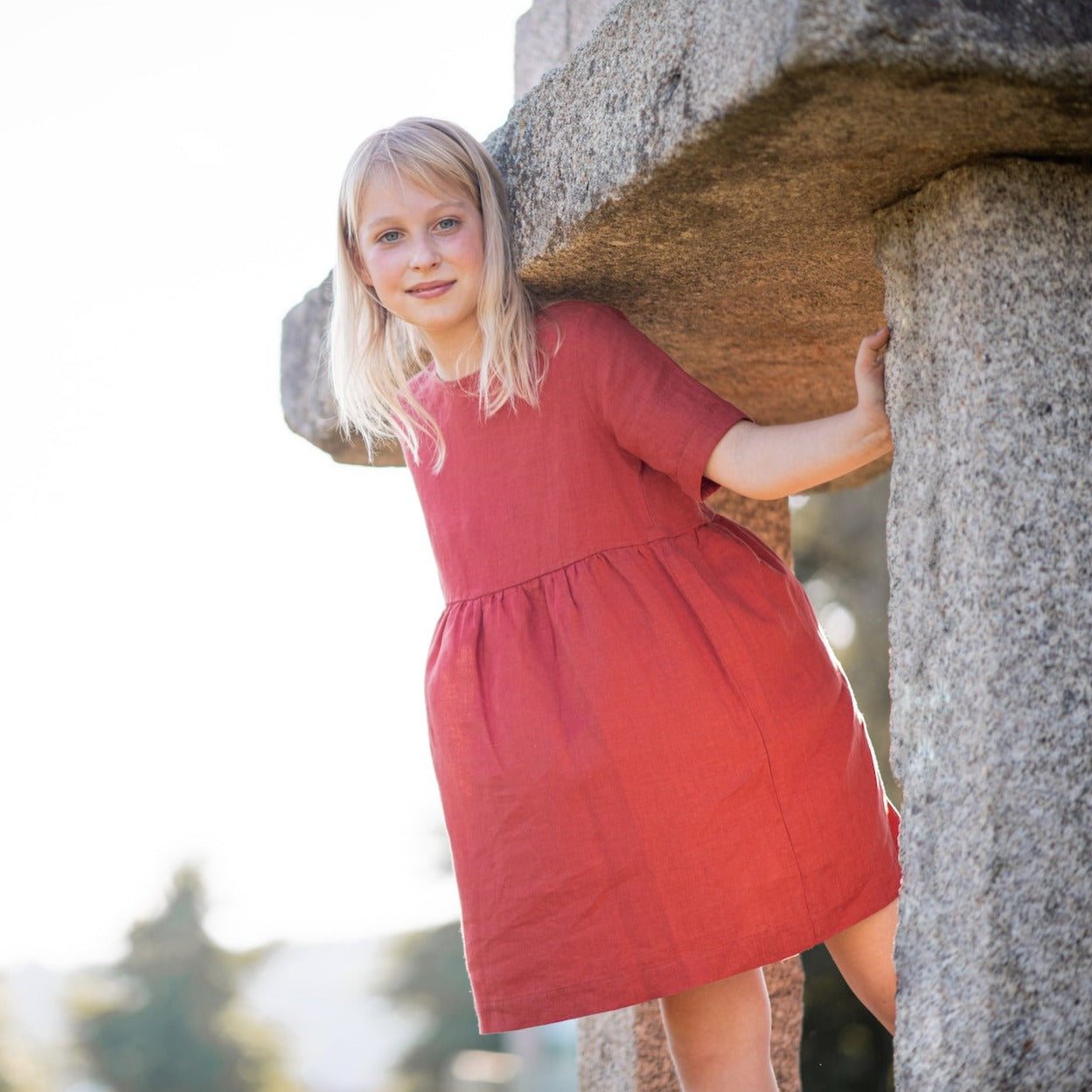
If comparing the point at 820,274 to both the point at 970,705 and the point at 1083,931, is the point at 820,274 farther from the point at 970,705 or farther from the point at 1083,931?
the point at 1083,931

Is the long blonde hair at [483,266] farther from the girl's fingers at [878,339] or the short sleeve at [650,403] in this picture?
the girl's fingers at [878,339]

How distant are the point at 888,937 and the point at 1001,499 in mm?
875

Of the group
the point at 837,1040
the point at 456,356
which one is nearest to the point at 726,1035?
the point at 456,356

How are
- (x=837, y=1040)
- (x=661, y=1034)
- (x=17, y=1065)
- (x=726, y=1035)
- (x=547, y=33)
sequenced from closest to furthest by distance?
(x=726, y=1035) → (x=661, y=1034) → (x=547, y=33) → (x=837, y=1040) → (x=17, y=1065)

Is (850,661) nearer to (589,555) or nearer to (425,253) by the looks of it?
(589,555)

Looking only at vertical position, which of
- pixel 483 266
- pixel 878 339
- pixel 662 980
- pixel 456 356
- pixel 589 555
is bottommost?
pixel 662 980

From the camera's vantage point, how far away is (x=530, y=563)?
210 cm

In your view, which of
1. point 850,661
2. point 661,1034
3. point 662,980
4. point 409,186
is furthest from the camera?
point 850,661

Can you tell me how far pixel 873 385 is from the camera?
1.81 m

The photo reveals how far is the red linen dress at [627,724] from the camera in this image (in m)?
1.93

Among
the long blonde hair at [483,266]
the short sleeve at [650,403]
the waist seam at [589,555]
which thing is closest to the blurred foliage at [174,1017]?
the long blonde hair at [483,266]

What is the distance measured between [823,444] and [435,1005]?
52.3ft

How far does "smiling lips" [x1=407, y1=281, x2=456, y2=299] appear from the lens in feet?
7.00

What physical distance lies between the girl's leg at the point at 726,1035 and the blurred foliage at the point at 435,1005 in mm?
14586
